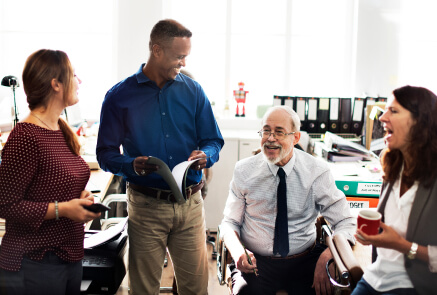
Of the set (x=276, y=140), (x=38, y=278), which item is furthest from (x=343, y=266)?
(x=38, y=278)

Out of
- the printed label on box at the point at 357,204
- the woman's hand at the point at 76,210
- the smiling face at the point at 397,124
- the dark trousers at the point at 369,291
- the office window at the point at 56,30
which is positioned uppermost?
the office window at the point at 56,30

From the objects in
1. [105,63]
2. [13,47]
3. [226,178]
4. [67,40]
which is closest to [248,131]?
[226,178]

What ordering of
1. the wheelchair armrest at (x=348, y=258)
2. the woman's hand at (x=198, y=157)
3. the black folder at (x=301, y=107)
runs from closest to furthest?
1. the wheelchair armrest at (x=348, y=258)
2. the woman's hand at (x=198, y=157)
3. the black folder at (x=301, y=107)

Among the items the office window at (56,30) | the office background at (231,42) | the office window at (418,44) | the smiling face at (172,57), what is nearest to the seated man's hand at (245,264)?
the smiling face at (172,57)

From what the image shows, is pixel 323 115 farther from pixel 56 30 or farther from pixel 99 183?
pixel 56 30

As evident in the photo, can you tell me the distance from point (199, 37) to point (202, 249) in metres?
3.07

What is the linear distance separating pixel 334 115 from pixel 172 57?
7.90ft

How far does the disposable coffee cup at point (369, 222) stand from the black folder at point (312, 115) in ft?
9.36

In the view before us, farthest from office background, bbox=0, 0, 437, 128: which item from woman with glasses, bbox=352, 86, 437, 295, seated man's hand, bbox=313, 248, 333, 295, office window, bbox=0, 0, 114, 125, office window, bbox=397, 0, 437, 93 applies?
woman with glasses, bbox=352, 86, 437, 295

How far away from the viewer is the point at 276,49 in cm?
514

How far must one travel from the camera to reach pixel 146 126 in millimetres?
2303

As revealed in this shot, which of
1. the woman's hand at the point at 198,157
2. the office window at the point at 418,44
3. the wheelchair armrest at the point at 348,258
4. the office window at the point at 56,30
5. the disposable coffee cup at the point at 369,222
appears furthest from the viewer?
the office window at the point at 56,30

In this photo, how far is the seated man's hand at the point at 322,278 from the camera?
2103 millimetres

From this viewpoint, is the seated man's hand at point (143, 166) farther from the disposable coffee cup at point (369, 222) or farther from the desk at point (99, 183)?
the disposable coffee cup at point (369, 222)
